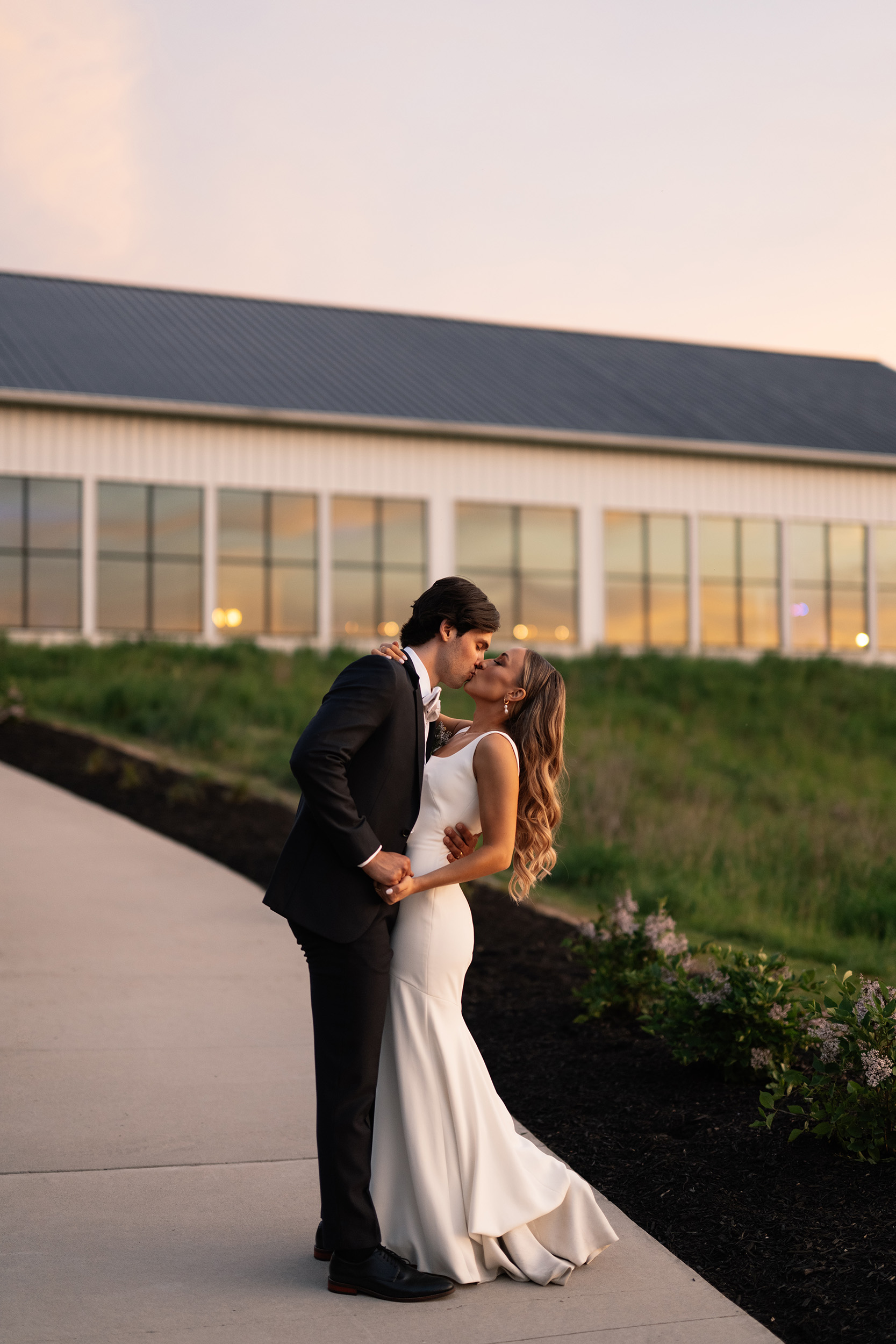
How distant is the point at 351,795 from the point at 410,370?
89.4ft

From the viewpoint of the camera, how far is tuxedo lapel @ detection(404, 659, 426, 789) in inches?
155

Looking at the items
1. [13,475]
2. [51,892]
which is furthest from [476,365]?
[51,892]

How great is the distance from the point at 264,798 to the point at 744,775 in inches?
314

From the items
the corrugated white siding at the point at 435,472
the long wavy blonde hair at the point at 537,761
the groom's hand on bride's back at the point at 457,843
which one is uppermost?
the corrugated white siding at the point at 435,472

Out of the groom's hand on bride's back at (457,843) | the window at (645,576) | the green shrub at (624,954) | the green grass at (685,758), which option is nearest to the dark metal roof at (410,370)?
the window at (645,576)

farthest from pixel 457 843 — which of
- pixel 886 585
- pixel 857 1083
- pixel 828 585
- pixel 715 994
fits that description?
pixel 886 585

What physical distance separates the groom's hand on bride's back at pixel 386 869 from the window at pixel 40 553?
909 inches

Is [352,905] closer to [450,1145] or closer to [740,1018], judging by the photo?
[450,1145]

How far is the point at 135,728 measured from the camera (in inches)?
658

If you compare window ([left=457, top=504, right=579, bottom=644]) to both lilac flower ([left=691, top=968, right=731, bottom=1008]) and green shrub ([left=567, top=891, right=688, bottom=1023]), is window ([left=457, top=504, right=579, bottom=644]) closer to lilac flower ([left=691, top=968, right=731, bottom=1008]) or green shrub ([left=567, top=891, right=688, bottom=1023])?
green shrub ([left=567, top=891, right=688, bottom=1023])

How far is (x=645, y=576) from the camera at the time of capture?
30.0m

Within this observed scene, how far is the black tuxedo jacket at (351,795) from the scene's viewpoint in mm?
3734

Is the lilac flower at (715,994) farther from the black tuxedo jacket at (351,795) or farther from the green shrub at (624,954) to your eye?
the black tuxedo jacket at (351,795)

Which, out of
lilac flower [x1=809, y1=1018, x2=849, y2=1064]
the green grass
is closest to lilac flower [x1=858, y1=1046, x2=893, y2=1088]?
lilac flower [x1=809, y1=1018, x2=849, y2=1064]
